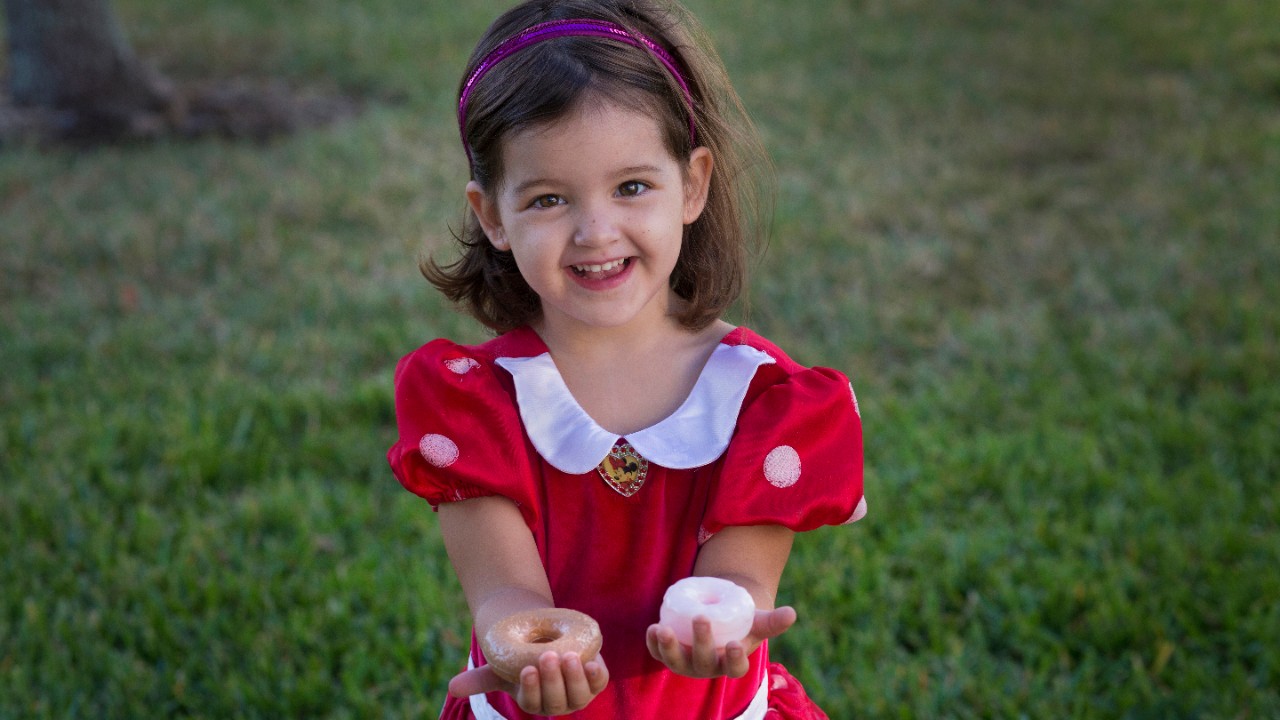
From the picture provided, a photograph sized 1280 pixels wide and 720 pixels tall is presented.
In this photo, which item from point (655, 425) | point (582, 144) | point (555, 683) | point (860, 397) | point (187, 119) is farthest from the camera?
point (187, 119)

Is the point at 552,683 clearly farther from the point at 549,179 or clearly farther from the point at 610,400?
the point at 549,179

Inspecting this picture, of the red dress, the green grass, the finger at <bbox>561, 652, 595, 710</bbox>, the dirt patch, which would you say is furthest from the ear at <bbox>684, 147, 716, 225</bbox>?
the dirt patch

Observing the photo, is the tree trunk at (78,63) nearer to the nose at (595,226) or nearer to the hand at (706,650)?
the nose at (595,226)

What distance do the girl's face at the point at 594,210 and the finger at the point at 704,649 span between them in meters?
0.44

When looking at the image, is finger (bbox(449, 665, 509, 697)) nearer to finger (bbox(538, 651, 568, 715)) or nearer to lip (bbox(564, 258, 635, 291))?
finger (bbox(538, 651, 568, 715))

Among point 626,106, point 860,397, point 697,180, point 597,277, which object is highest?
point 626,106

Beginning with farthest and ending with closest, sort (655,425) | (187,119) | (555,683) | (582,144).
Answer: (187,119) < (655,425) < (582,144) < (555,683)

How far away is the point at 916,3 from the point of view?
9.09m

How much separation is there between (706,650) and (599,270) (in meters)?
0.52

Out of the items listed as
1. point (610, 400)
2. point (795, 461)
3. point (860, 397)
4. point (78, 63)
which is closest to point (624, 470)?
point (610, 400)

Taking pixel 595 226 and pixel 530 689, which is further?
pixel 595 226

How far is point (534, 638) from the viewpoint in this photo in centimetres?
138

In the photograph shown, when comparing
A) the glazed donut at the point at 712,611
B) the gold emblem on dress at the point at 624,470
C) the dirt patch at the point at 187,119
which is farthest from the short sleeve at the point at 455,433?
the dirt patch at the point at 187,119

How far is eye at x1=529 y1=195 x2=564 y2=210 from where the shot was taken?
5.07 feet
